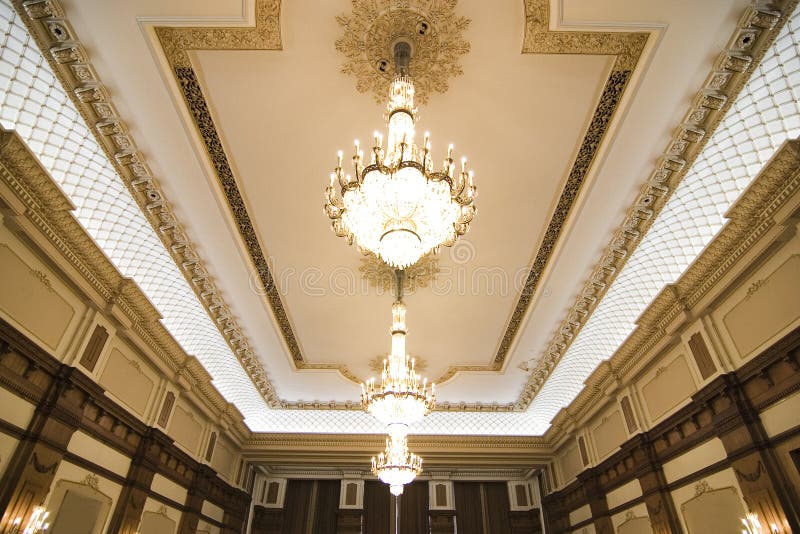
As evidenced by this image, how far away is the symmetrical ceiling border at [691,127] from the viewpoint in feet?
11.2

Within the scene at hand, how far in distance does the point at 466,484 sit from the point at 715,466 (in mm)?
7452

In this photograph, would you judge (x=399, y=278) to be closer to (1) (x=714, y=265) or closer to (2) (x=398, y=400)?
(2) (x=398, y=400)

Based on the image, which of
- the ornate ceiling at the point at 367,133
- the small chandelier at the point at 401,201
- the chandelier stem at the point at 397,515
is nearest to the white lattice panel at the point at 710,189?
the ornate ceiling at the point at 367,133

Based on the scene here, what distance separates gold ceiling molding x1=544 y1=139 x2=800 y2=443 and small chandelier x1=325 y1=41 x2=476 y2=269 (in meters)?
2.54

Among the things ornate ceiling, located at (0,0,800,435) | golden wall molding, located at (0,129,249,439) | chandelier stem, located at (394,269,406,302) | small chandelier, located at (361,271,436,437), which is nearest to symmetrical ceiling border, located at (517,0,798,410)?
ornate ceiling, located at (0,0,800,435)

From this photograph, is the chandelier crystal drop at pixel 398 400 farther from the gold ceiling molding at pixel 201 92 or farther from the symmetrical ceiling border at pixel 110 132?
the symmetrical ceiling border at pixel 110 132

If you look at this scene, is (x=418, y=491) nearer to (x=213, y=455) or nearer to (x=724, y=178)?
(x=213, y=455)

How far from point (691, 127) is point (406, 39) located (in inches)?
108

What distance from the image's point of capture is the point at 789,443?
3.83 metres

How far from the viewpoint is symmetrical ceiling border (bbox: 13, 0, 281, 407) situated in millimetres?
3406

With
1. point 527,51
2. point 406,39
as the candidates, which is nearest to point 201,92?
point 406,39

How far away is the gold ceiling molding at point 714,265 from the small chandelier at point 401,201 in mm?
2538

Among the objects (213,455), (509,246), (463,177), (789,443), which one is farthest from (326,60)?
(213,455)

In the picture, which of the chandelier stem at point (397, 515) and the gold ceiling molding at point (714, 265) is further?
the chandelier stem at point (397, 515)
